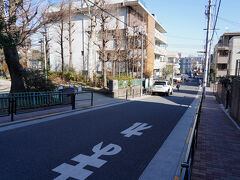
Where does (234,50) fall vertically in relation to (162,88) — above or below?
above

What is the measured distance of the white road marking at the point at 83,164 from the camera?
362 centimetres

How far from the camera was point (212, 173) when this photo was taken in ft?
12.8

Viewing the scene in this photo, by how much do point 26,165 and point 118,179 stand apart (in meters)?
2.11

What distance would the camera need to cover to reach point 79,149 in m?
4.88

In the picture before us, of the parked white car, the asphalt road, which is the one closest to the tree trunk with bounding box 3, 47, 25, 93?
the asphalt road

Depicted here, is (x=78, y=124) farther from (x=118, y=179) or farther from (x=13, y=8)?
(x=13, y=8)

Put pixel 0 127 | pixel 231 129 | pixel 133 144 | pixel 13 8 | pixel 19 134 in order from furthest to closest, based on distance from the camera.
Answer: pixel 13 8
pixel 231 129
pixel 0 127
pixel 19 134
pixel 133 144

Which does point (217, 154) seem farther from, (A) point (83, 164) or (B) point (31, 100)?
(B) point (31, 100)

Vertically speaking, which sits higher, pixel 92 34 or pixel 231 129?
pixel 92 34

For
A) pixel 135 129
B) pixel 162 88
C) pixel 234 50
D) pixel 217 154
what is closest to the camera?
pixel 217 154

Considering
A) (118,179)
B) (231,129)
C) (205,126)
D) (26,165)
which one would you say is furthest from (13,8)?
(231,129)

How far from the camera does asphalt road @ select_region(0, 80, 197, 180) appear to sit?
3.75m

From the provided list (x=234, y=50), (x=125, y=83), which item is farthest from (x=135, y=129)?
(x=234, y=50)

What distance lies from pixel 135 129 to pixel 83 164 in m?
3.19
